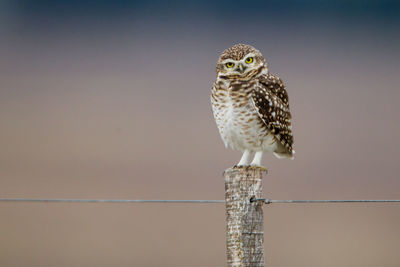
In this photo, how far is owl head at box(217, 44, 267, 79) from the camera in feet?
16.5

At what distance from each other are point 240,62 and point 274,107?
0.40 metres

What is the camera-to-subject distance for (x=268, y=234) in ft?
43.4

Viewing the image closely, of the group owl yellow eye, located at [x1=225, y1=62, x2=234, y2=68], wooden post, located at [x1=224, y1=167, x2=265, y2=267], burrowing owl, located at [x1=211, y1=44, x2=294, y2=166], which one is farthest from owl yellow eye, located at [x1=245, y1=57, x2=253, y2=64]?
wooden post, located at [x1=224, y1=167, x2=265, y2=267]

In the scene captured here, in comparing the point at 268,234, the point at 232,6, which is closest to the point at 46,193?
the point at 268,234

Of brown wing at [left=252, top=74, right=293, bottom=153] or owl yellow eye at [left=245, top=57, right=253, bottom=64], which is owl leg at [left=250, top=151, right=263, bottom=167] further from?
owl yellow eye at [left=245, top=57, right=253, bottom=64]

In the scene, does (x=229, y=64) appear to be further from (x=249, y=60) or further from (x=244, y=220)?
(x=244, y=220)

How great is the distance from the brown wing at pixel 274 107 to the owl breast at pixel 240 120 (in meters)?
0.05

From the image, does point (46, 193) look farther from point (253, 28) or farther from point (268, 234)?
point (253, 28)

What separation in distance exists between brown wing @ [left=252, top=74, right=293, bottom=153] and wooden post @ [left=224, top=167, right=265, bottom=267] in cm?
123

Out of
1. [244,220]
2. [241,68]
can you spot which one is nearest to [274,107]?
[241,68]

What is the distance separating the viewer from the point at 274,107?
16.6ft

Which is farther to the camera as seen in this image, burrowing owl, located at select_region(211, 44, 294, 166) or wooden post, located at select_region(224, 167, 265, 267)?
burrowing owl, located at select_region(211, 44, 294, 166)

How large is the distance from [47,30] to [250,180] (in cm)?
2412

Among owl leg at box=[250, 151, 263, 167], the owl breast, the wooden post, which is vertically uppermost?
the owl breast
